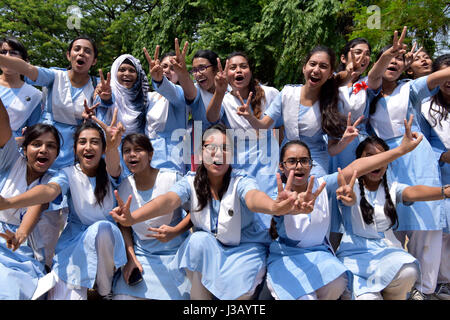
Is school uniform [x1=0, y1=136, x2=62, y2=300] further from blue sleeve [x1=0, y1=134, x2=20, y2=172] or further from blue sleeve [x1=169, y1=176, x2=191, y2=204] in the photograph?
blue sleeve [x1=169, y1=176, x2=191, y2=204]

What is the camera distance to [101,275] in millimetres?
2699

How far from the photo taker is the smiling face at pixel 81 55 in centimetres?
369

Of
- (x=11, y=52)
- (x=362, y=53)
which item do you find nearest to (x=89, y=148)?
(x=11, y=52)

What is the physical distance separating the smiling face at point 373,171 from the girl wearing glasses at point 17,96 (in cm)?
280

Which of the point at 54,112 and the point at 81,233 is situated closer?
the point at 81,233

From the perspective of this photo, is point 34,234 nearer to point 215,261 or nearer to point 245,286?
point 215,261

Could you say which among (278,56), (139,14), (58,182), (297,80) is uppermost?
(139,14)

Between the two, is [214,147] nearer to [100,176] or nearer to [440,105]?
[100,176]

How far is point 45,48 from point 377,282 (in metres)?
13.5

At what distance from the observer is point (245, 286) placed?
254cm

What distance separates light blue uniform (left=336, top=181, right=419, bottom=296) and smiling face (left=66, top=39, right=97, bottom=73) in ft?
8.08

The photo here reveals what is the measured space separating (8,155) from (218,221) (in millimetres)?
1496
